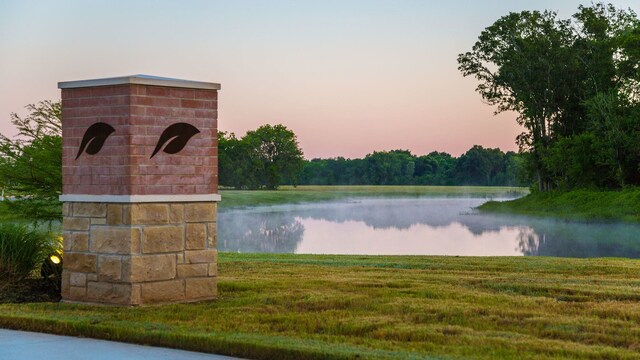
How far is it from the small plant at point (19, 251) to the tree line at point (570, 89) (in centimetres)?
4598

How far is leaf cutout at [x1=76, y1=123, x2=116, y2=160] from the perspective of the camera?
11.3m

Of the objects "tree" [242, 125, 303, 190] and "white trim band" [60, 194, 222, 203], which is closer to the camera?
"white trim band" [60, 194, 222, 203]

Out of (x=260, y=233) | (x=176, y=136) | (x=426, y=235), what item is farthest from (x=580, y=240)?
(x=176, y=136)

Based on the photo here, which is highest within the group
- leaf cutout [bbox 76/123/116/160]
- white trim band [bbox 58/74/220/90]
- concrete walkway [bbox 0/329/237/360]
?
white trim band [bbox 58/74/220/90]

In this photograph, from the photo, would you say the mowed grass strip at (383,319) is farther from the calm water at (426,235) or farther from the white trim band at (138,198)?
the calm water at (426,235)

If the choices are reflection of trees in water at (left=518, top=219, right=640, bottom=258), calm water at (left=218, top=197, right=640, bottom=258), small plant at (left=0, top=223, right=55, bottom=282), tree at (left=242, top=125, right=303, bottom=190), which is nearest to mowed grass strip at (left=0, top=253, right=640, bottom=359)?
small plant at (left=0, top=223, right=55, bottom=282)

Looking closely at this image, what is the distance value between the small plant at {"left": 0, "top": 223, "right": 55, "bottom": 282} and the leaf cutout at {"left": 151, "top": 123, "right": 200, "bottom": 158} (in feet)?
9.84

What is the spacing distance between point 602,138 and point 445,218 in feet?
39.0

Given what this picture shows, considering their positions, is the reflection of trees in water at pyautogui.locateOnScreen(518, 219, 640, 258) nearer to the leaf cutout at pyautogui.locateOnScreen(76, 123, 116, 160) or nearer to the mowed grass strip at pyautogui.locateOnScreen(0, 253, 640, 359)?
the mowed grass strip at pyautogui.locateOnScreen(0, 253, 640, 359)

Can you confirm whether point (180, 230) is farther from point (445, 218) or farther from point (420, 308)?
point (445, 218)

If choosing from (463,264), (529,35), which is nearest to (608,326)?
(463,264)

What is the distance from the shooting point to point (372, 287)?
12688 mm

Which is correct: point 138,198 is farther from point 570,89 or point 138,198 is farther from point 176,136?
point 570,89

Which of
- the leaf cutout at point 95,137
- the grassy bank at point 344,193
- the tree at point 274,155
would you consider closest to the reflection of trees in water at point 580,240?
the leaf cutout at point 95,137
